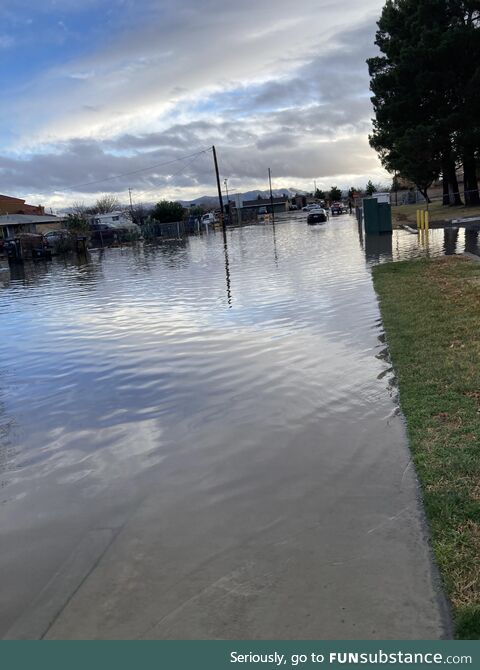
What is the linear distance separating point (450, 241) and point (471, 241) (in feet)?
4.30

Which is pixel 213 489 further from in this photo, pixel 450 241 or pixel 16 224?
pixel 16 224

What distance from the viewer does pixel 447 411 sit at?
5.24 meters

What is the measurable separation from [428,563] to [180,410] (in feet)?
12.1

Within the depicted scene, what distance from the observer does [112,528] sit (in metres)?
4.14

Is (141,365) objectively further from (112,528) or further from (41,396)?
(112,528)

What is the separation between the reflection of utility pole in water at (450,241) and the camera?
59.5ft

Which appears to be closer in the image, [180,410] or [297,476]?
[297,476]

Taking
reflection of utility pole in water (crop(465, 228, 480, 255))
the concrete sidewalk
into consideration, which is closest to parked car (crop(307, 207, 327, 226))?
reflection of utility pole in water (crop(465, 228, 480, 255))

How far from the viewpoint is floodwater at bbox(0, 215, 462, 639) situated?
123 inches

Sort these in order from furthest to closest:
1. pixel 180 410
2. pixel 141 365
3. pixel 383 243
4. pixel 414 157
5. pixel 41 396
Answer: pixel 414 157
pixel 383 243
pixel 141 365
pixel 41 396
pixel 180 410

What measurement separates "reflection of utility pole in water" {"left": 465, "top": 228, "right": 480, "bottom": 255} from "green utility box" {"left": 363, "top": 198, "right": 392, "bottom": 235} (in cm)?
469

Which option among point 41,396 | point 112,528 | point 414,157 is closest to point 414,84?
point 414,157

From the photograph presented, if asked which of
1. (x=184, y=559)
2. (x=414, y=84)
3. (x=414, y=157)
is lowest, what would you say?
(x=184, y=559)

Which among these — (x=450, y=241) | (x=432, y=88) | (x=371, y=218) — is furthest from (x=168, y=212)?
(x=450, y=241)
